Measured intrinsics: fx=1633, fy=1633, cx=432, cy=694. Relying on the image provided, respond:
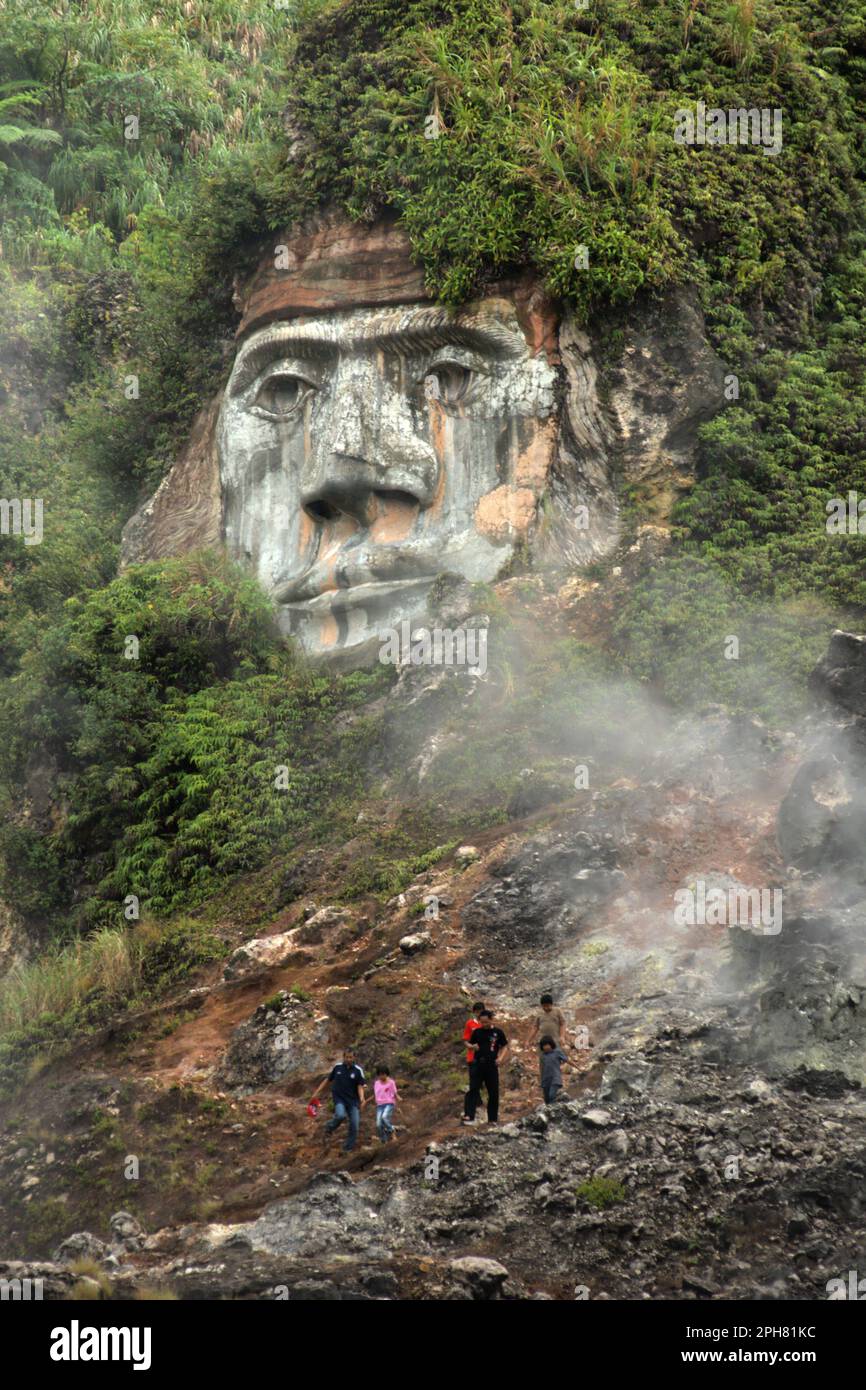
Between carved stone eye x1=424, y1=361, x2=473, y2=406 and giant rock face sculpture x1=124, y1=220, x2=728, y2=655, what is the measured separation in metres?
0.03

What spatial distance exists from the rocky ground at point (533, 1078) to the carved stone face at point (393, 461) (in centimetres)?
283

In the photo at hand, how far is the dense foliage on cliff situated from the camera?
1905 centimetres

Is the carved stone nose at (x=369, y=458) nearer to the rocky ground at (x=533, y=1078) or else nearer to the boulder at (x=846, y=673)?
the rocky ground at (x=533, y=1078)

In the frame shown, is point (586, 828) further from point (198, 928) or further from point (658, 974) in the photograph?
point (198, 928)

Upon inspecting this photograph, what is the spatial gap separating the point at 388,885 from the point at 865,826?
201 inches

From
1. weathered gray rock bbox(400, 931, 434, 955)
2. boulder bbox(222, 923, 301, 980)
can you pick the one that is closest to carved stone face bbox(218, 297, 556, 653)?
boulder bbox(222, 923, 301, 980)

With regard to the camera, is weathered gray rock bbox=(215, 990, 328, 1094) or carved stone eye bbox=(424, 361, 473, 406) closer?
weathered gray rock bbox=(215, 990, 328, 1094)

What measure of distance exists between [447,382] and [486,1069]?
1098cm

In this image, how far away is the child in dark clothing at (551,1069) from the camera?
12.6m

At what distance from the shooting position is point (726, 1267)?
34.0ft

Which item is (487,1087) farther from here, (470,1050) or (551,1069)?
(551,1069)

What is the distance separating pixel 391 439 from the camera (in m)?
20.7

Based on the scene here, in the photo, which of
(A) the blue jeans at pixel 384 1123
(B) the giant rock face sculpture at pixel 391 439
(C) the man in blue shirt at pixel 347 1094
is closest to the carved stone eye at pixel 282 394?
(B) the giant rock face sculpture at pixel 391 439

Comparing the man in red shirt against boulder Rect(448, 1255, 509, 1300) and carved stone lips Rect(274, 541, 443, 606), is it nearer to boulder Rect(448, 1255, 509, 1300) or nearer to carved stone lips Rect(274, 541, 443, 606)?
boulder Rect(448, 1255, 509, 1300)
